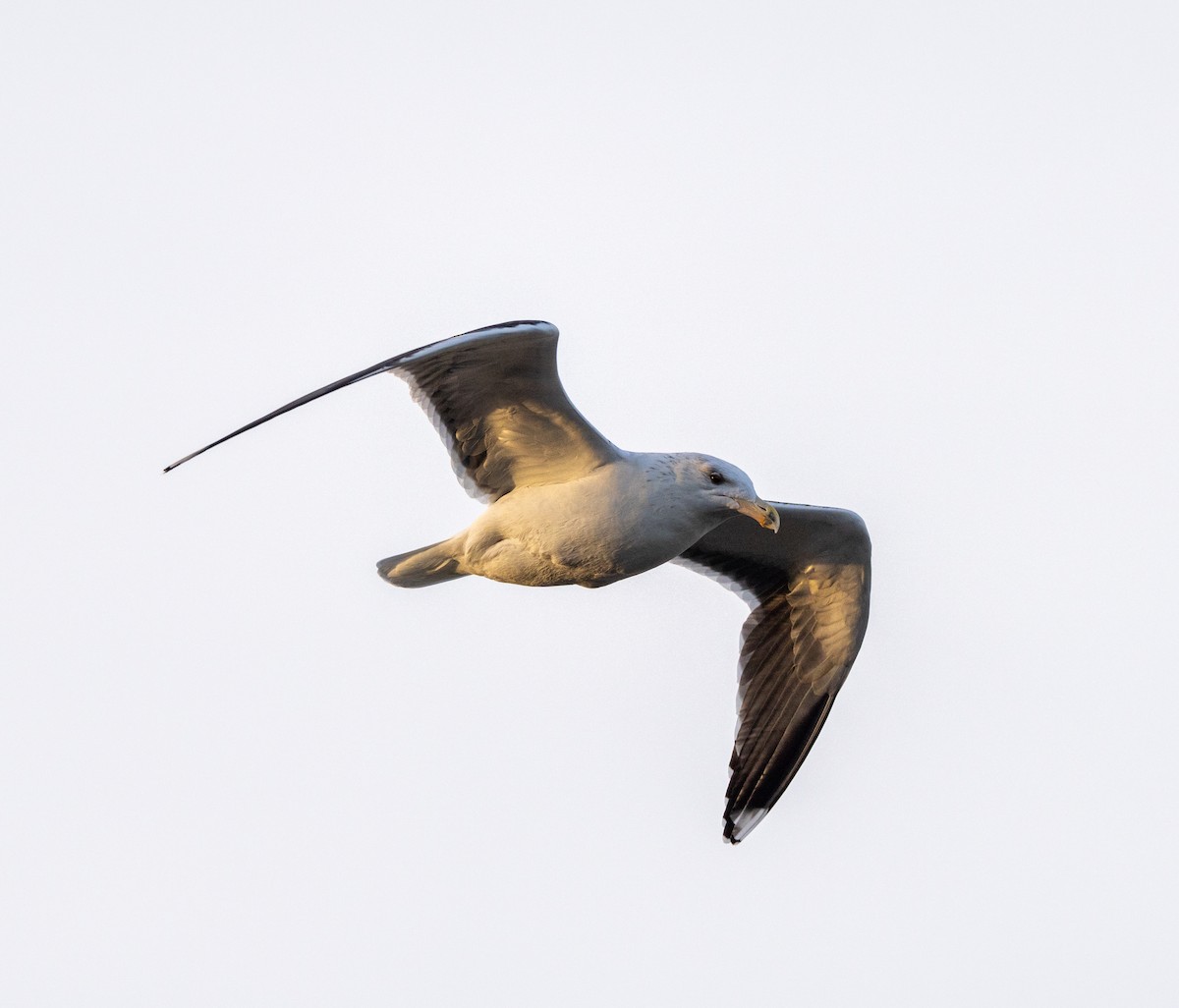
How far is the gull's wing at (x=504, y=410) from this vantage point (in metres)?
10.9

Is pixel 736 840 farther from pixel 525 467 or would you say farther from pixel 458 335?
pixel 458 335

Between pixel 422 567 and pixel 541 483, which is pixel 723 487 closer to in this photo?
pixel 541 483

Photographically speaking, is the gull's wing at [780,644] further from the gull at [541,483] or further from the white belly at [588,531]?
the white belly at [588,531]

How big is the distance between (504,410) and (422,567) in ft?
4.08

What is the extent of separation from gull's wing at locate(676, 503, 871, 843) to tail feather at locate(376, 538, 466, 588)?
238 cm

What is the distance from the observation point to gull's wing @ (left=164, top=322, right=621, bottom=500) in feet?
35.9

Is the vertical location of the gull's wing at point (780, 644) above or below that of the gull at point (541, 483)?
below

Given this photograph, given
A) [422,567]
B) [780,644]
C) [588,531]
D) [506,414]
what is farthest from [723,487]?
[780,644]

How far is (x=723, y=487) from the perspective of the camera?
11430 mm

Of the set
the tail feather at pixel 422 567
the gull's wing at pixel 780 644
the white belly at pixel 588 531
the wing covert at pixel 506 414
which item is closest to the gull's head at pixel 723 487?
the white belly at pixel 588 531

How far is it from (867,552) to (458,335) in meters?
4.11

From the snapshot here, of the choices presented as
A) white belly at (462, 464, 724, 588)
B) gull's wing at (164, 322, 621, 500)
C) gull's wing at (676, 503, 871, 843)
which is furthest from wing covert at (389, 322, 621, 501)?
gull's wing at (676, 503, 871, 843)

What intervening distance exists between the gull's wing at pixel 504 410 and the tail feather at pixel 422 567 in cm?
47

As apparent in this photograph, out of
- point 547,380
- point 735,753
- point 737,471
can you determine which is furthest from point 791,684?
point 547,380
